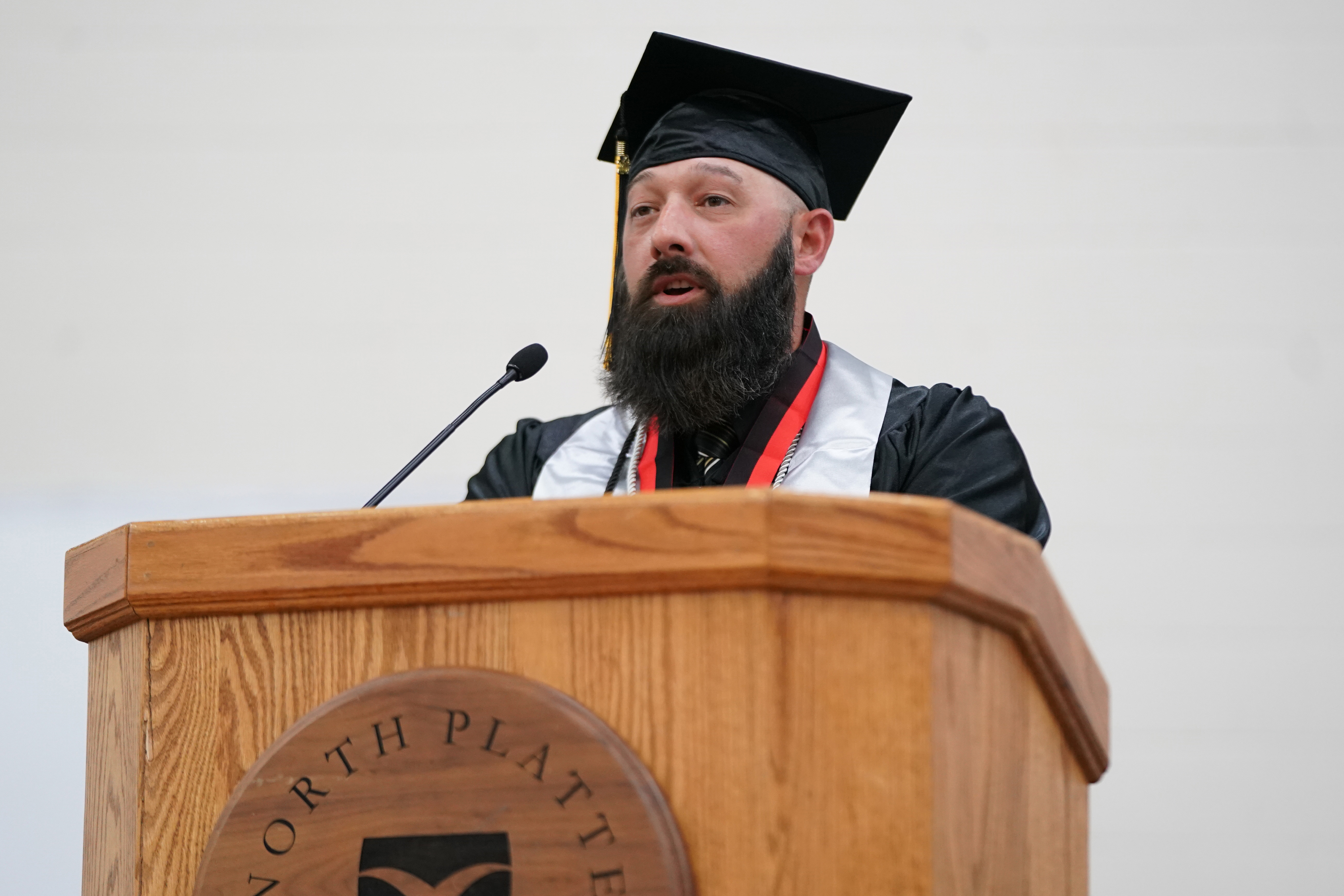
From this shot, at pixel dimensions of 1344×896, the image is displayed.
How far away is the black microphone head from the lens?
206cm

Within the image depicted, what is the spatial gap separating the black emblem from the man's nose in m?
1.59

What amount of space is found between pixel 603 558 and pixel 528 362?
1.07 m

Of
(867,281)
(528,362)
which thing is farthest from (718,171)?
(867,281)

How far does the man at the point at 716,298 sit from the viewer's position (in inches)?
93.7

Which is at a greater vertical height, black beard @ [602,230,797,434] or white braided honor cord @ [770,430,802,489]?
black beard @ [602,230,797,434]

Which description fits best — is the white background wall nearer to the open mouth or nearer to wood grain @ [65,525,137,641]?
the open mouth

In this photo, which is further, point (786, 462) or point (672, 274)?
point (672, 274)

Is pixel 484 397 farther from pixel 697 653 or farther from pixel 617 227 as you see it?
Result: pixel 697 653

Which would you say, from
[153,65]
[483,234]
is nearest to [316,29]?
[153,65]

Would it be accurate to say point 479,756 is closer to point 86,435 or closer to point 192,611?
point 192,611

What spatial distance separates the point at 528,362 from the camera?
81.9 inches

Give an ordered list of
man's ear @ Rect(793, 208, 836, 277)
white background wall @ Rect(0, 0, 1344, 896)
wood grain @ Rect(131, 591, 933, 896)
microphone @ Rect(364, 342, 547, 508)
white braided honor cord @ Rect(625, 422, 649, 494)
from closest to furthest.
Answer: wood grain @ Rect(131, 591, 933, 896) < microphone @ Rect(364, 342, 547, 508) < white braided honor cord @ Rect(625, 422, 649, 494) < man's ear @ Rect(793, 208, 836, 277) < white background wall @ Rect(0, 0, 1344, 896)

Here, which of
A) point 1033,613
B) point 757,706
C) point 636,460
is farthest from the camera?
point 636,460

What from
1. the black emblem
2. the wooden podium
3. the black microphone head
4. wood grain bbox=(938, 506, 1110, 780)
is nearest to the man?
the black microphone head
